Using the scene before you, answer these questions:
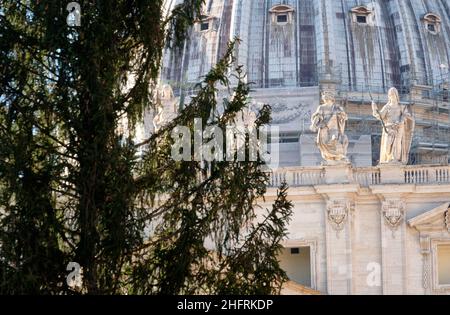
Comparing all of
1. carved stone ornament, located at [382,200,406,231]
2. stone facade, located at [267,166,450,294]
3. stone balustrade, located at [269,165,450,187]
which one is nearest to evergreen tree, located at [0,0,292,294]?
stone facade, located at [267,166,450,294]

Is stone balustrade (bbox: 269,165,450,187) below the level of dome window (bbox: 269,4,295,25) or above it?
below

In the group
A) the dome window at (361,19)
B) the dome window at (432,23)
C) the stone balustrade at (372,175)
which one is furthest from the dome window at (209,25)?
the stone balustrade at (372,175)

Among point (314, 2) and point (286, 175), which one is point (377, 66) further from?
point (286, 175)

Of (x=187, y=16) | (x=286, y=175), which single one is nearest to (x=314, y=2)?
(x=286, y=175)

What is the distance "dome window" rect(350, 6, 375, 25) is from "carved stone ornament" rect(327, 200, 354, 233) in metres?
23.9

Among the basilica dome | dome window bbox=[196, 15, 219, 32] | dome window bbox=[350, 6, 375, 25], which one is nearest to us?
the basilica dome

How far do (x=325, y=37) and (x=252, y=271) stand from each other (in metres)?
41.4

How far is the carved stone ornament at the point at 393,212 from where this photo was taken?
1574 inches

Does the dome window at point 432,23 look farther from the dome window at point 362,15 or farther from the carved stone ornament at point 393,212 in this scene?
the carved stone ornament at point 393,212

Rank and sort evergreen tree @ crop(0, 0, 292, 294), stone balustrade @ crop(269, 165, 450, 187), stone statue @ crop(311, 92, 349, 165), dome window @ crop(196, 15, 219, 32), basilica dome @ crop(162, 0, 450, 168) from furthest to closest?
dome window @ crop(196, 15, 219, 32)
basilica dome @ crop(162, 0, 450, 168)
stone statue @ crop(311, 92, 349, 165)
stone balustrade @ crop(269, 165, 450, 187)
evergreen tree @ crop(0, 0, 292, 294)

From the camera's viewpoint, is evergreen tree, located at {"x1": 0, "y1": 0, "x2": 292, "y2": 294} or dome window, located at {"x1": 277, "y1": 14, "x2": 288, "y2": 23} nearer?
evergreen tree, located at {"x1": 0, "y1": 0, "x2": 292, "y2": 294}

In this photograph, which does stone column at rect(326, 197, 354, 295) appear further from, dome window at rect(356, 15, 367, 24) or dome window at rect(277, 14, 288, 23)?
dome window at rect(277, 14, 288, 23)

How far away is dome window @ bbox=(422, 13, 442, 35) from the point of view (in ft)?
208
